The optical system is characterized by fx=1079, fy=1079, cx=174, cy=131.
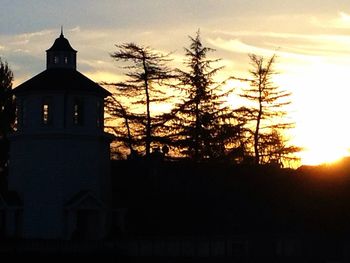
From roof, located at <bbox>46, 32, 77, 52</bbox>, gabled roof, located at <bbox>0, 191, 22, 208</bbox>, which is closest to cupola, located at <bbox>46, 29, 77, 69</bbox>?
roof, located at <bbox>46, 32, 77, 52</bbox>

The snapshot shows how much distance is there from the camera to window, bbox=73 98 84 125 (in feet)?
214

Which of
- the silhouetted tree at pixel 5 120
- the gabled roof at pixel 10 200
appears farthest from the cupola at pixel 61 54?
the silhouetted tree at pixel 5 120

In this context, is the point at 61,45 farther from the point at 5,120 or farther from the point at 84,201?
the point at 5,120

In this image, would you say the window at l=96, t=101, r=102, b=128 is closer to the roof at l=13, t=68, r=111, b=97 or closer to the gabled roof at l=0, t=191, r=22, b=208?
the roof at l=13, t=68, r=111, b=97

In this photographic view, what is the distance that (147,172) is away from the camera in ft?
229

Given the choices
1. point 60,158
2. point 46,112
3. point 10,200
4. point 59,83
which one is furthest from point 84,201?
point 59,83

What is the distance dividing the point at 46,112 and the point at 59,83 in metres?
1.92

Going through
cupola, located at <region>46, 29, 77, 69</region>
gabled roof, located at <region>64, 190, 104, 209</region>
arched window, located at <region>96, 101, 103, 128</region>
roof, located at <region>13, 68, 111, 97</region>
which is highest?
cupola, located at <region>46, 29, 77, 69</region>

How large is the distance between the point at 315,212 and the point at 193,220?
328 inches

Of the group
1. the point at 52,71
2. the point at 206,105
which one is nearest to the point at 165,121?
the point at 206,105

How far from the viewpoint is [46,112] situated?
6512 cm

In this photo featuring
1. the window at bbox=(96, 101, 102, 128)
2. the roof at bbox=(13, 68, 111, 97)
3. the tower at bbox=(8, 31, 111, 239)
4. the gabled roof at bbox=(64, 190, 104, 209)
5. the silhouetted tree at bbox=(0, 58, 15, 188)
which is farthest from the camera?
the silhouetted tree at bbox=(0, 58, 15, 188)

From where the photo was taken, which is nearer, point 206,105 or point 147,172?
point 147,172

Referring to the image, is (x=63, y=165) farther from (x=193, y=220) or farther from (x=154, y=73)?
(x=154, y=73)
